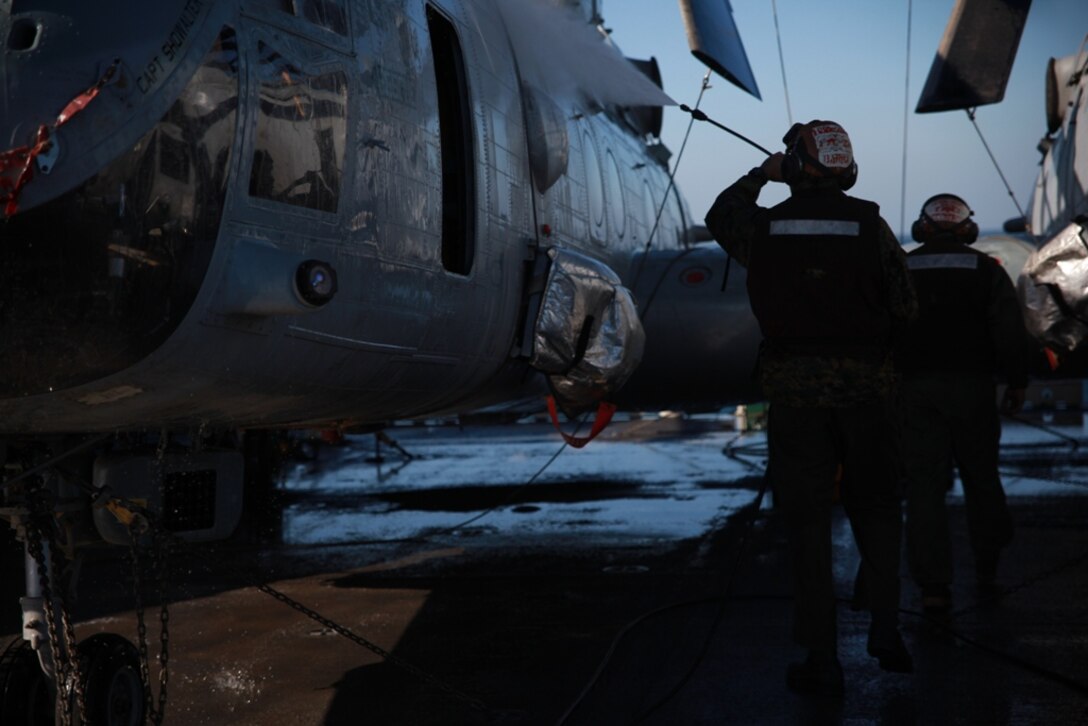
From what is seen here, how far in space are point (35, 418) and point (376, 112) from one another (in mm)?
1709

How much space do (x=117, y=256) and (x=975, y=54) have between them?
783 cm

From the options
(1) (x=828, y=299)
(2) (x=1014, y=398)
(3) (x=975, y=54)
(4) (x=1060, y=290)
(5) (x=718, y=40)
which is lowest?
(2) (x=1014, y=398)

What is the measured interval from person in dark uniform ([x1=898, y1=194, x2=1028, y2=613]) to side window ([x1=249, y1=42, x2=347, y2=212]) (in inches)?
144

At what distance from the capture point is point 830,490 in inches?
203

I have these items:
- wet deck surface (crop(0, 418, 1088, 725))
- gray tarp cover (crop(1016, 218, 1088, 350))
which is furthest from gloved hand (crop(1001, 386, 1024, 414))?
wet deck surface (crop(0, 418, 1088, 725))

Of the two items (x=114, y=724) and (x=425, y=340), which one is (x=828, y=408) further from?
(x=114, y=724)

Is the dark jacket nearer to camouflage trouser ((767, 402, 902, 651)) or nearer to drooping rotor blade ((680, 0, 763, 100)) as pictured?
camouflage trouser ((767, 402, 902, 651))

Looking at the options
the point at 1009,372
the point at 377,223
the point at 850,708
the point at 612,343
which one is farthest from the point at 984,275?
the point at 377,223

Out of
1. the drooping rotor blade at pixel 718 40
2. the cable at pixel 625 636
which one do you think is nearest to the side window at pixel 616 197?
the drooping rotor blade at pixel 718 40

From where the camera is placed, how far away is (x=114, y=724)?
4441 mm

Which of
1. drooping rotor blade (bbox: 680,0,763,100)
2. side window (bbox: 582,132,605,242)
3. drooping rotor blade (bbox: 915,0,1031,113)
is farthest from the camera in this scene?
drooping rotor blade (bbox: 915,0,1031,113)

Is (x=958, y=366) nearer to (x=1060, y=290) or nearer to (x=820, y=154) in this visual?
(x=1060, y=290)


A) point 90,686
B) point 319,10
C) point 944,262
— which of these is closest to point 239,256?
point 319,10

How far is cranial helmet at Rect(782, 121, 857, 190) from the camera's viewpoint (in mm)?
5164
